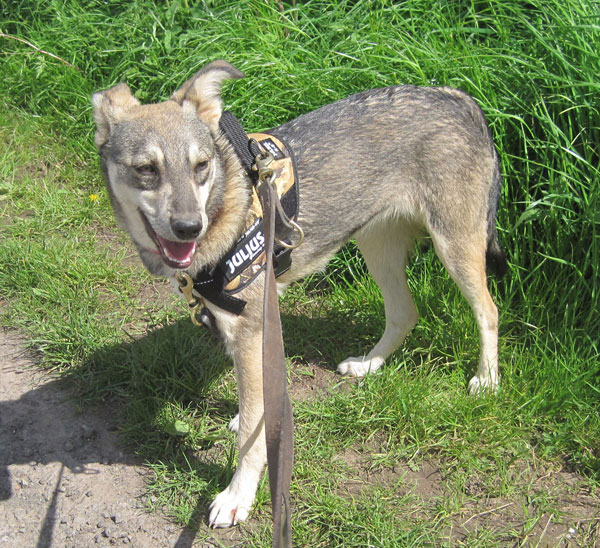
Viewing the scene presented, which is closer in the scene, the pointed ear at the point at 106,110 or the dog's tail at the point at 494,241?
the pointed ear at the point at 106,110

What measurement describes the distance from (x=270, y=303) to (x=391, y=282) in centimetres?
152

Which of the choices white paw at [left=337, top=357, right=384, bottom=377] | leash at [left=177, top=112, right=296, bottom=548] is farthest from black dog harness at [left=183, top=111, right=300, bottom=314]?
white paw at [left=337, top=357, right=384, bottom=377]

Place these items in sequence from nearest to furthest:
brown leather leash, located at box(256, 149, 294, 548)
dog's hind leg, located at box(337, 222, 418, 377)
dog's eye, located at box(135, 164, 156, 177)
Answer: brown leather leash, located at box(256, 149, 294, 548), dog's eye, located at box(135, 164, 156, 177), dog's hind leg, located at box(337, 222, 418, 377)

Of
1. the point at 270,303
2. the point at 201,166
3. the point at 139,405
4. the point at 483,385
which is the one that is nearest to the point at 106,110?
the point at 201,166

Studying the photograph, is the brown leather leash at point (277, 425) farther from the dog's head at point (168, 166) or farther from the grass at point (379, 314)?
the grass at point (379, 314)

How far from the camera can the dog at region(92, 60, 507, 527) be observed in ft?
8.63

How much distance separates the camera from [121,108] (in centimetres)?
279

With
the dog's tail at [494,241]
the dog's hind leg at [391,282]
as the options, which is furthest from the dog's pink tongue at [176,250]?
the dog's tail at [494,241]

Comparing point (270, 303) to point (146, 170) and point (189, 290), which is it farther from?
point (146, 170)

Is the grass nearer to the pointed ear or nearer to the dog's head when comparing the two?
the dog's head

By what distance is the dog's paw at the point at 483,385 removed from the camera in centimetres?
336

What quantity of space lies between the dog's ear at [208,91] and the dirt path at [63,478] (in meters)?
1.66

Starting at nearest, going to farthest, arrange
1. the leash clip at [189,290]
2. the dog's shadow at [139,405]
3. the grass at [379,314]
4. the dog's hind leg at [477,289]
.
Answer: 1. the leash clip at [189,290]
2. the grass at [379,314]
3. the dog's shadow at [139,405]
4. the dog's hind leg at [477,289]

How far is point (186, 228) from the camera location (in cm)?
246
